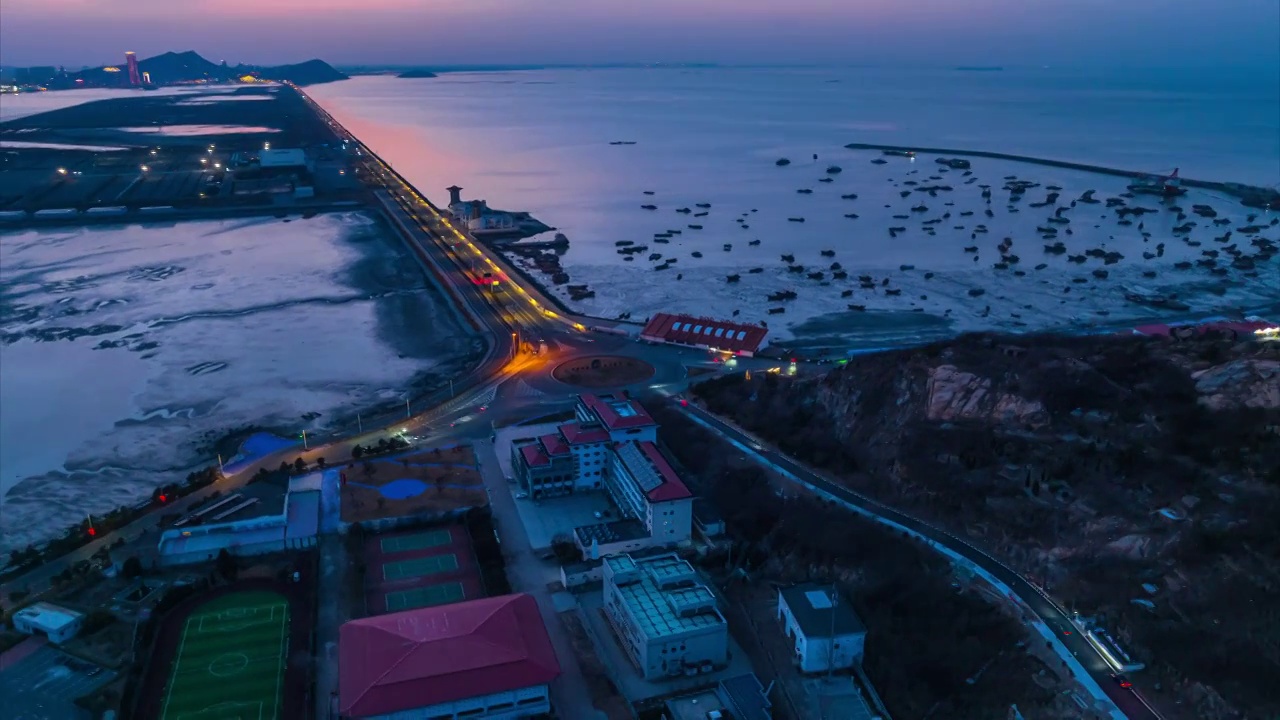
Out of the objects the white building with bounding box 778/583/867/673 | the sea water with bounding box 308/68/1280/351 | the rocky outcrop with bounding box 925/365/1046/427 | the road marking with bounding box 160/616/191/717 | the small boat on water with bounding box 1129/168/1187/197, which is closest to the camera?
the road marking with bounding box 160/616/191/717

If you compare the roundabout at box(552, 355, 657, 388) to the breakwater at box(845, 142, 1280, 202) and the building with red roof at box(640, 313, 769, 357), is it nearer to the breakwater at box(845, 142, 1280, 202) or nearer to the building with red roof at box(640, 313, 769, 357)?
the building with red roof at box(640, 313, 769, 357)

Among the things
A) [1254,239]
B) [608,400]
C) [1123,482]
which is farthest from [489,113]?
[1123,482]

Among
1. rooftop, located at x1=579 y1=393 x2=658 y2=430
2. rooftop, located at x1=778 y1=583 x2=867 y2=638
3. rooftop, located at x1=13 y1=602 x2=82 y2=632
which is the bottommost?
rooftop, located at x1=13 y1=602 x2=82 y2=632

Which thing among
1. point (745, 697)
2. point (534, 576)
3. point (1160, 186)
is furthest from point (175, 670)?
point (1160, 186)

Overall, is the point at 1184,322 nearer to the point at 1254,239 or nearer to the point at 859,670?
the point at 1254,239

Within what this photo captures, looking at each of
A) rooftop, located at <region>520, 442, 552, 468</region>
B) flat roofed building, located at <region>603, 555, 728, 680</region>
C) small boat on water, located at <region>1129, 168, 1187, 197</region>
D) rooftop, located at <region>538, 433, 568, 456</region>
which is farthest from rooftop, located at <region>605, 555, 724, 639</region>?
small boat on water, located at <region>1129, 168, 1187, 197</region>

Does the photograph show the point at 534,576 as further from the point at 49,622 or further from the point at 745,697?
the point at 49,622

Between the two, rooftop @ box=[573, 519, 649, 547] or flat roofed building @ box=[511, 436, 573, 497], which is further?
flat roofed building @ box=[511, 436, 573, 497]
